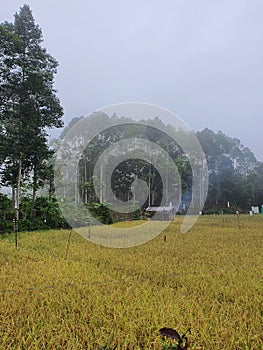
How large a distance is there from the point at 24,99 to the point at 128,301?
33.2 ft

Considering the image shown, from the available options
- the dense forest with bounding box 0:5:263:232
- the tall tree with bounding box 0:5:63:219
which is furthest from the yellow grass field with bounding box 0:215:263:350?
the tall tree with bounding box 0:5:63:219

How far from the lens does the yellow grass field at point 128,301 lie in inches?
85.9

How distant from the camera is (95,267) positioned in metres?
4.47

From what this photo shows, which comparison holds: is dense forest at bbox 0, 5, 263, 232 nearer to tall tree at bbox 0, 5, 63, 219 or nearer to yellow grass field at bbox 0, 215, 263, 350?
tall tree at bbox 0, 5, 63, 219

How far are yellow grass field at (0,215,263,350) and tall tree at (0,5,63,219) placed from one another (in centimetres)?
657

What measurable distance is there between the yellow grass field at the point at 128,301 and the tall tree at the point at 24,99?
6.57m

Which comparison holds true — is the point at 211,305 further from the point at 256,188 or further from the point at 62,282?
the point at 256,188

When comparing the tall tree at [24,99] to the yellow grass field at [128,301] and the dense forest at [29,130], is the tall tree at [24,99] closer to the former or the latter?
the dense forest at [29,130]

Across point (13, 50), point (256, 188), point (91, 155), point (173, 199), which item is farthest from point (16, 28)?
point (256, 188)

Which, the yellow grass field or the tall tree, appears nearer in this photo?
the yellow grass field

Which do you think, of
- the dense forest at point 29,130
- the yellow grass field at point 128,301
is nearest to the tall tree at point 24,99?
the dense forest at point 29,130

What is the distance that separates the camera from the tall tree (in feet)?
35.4

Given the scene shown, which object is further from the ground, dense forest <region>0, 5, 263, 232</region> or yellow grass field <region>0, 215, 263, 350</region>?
dense forest <region>0, 5, 263, 232</region>

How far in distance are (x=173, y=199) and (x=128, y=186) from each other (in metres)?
7.37
